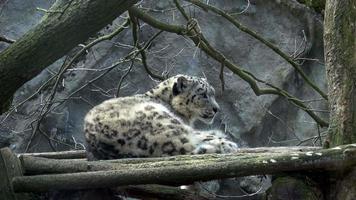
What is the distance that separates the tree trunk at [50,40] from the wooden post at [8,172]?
46 centimetres

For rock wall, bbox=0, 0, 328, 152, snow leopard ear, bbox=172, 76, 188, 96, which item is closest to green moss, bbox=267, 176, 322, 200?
snow leopard ear, bbox=172, 76, 188, 96

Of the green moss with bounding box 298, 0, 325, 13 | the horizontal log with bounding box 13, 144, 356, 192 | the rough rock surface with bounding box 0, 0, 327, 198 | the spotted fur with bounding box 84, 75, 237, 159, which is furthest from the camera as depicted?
the green moss with bounding box 298, 0, 325, 13

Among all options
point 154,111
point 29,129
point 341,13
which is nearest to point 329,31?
point 341,13

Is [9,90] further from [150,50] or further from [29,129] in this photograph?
[150,50]

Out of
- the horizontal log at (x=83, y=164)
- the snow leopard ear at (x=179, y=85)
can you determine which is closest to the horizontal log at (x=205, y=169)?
the horizontal log at (x=83, y=164)

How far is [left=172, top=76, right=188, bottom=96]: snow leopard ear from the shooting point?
224 inches

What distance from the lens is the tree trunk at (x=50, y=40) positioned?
10.6 feet

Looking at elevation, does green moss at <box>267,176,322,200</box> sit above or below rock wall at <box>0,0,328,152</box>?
below

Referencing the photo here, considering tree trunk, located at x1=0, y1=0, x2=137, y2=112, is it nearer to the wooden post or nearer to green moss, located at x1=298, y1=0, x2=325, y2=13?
the wooden post

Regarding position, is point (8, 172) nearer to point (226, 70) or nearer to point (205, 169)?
point (205, 169)

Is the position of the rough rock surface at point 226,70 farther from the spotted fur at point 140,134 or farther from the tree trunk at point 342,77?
the tree trunk at point 342,77

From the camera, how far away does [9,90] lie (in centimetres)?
332

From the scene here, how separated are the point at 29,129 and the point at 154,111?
11.1ft

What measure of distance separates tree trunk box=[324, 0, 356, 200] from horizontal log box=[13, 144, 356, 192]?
4.6 inches
